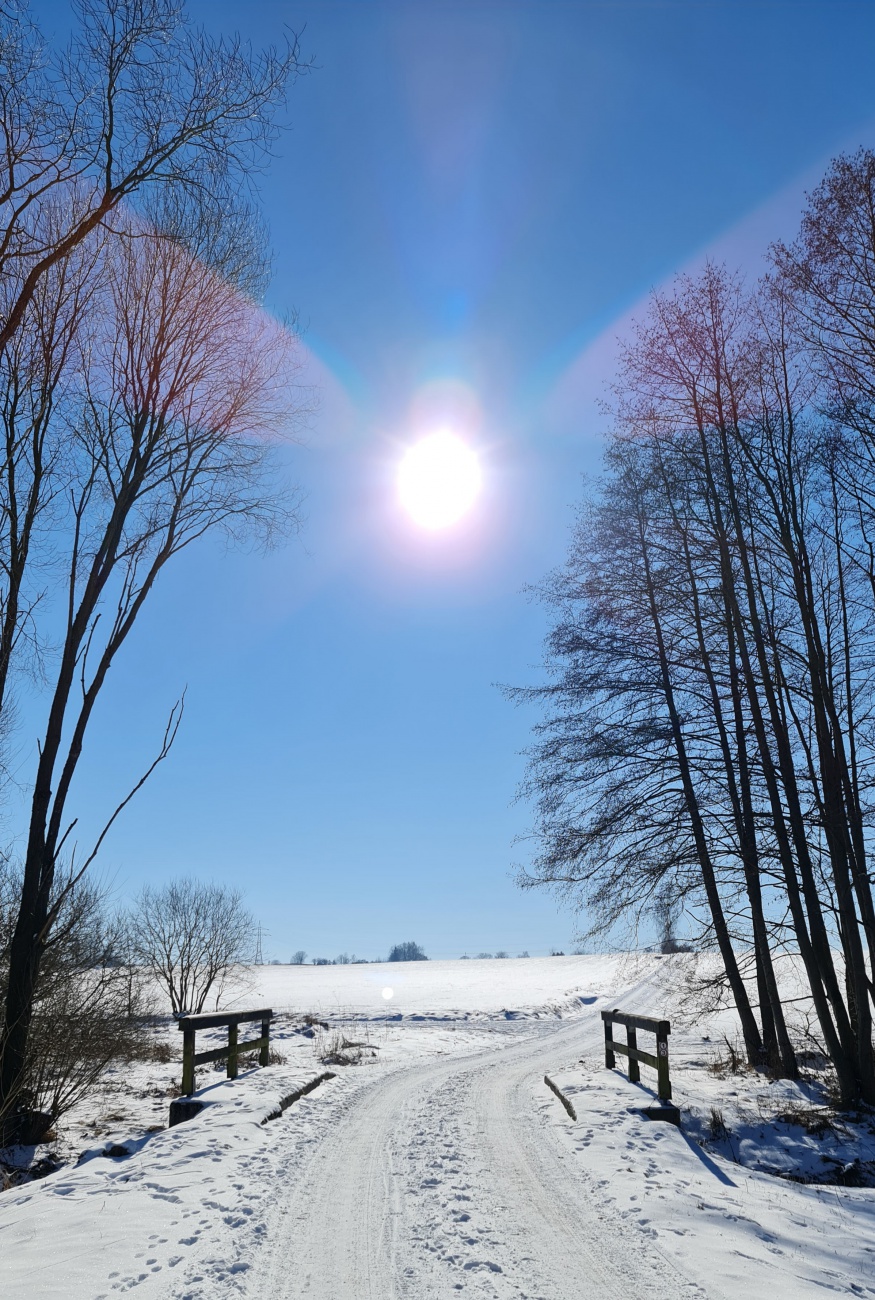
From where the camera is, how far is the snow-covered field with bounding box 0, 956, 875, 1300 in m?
4.86

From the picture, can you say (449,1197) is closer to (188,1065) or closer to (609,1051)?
(188,1065)

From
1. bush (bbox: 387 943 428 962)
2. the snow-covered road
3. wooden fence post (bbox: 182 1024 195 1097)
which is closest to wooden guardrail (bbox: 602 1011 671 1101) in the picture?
the snow-covered road

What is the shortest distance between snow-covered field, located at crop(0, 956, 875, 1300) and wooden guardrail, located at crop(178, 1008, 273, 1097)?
39 cm

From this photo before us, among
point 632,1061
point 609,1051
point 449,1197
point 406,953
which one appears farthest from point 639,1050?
point 406,953

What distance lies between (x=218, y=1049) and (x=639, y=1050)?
5802mm

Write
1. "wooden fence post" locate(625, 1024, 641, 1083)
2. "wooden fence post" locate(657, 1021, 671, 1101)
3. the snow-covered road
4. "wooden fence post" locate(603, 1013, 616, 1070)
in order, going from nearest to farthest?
the snow-covered road, "wooden fence post" locate(657, 1021, 671, 1101), "wooden fence post" locate(625, 1024, 641, 1083), "wooden fence post" locate(603, 1013, 616, 1070)

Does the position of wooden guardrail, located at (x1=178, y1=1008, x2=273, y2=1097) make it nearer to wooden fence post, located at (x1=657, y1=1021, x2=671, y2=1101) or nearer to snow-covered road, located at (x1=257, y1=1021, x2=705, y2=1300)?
snow-covered road, located at (x1=257, y1=1021, x2=705, y2=1300)

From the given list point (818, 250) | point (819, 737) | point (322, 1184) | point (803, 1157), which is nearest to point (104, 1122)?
point (322, 1184)

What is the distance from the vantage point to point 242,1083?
10992 millimetres

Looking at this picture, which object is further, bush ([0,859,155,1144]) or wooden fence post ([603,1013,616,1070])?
wooden fence post ([603,1013,616,1070])

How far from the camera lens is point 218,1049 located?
11.6 meters

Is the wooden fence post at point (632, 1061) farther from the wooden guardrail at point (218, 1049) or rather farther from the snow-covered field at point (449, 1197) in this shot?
the wooden guardrail at point (218, 1049)


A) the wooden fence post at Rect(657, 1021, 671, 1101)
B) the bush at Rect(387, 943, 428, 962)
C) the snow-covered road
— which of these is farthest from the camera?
the bush at Rect(387, 943, 428, 962)

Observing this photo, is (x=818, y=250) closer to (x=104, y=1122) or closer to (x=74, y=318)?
(x=74, y=318)
